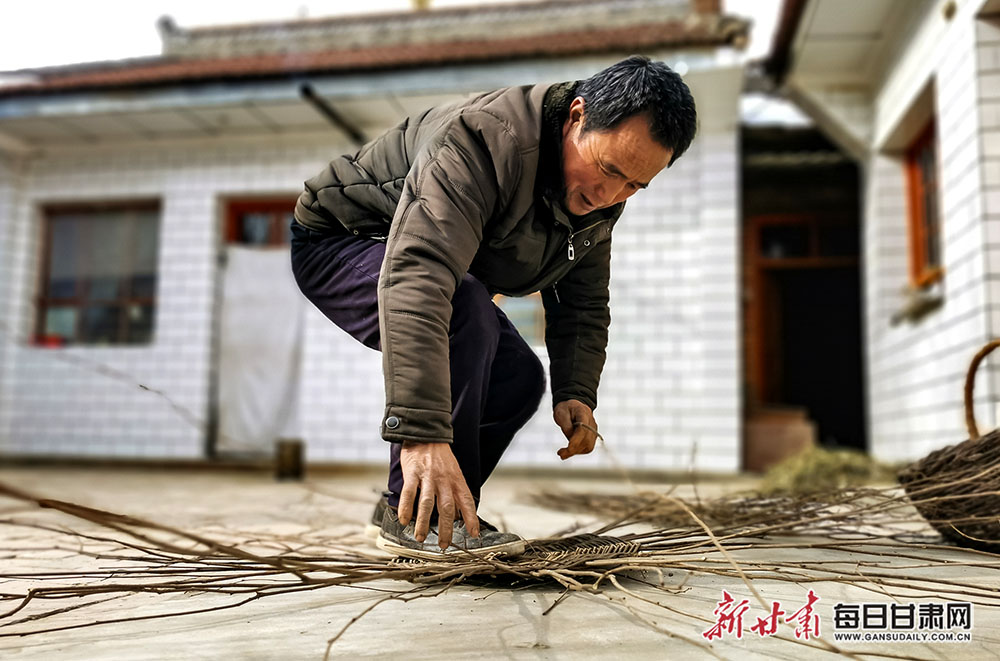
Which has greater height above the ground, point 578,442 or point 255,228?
point 255,228

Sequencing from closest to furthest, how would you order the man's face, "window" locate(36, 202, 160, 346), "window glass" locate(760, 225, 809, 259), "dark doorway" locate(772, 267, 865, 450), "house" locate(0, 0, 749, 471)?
the man's face, "house" locate(0, 0, 749, 471), "window" locate(36, 202, 160, 346), "window glass" locate(760, 225, 809, 259), "dark doorway" locate(772, 267, 865, 450)

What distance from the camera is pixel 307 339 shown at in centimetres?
625

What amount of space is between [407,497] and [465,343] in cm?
37

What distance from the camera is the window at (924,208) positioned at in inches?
185

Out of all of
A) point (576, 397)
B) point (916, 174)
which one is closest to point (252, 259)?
point (916, 174)

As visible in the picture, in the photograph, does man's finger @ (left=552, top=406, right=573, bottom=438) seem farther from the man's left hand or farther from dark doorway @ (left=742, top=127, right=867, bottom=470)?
dark doorway @ (left=742, top=127, right=867, bottom=470)

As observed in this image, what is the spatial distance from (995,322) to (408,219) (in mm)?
3046

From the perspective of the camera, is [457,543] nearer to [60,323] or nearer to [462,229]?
[462,229]

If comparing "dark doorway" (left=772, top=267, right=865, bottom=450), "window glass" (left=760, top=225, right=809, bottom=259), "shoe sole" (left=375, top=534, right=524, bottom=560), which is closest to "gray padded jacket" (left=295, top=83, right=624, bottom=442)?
"shoe sole" (left=375, top=534, right=524, bottom=560)

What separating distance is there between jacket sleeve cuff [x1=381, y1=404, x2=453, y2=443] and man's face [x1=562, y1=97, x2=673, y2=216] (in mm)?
485

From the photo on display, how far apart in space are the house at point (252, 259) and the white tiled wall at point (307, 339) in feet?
0.05

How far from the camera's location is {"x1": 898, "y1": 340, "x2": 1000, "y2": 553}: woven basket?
1.70 meters

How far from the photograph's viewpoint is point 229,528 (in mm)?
2436

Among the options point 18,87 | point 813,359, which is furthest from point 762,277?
point 18,87
